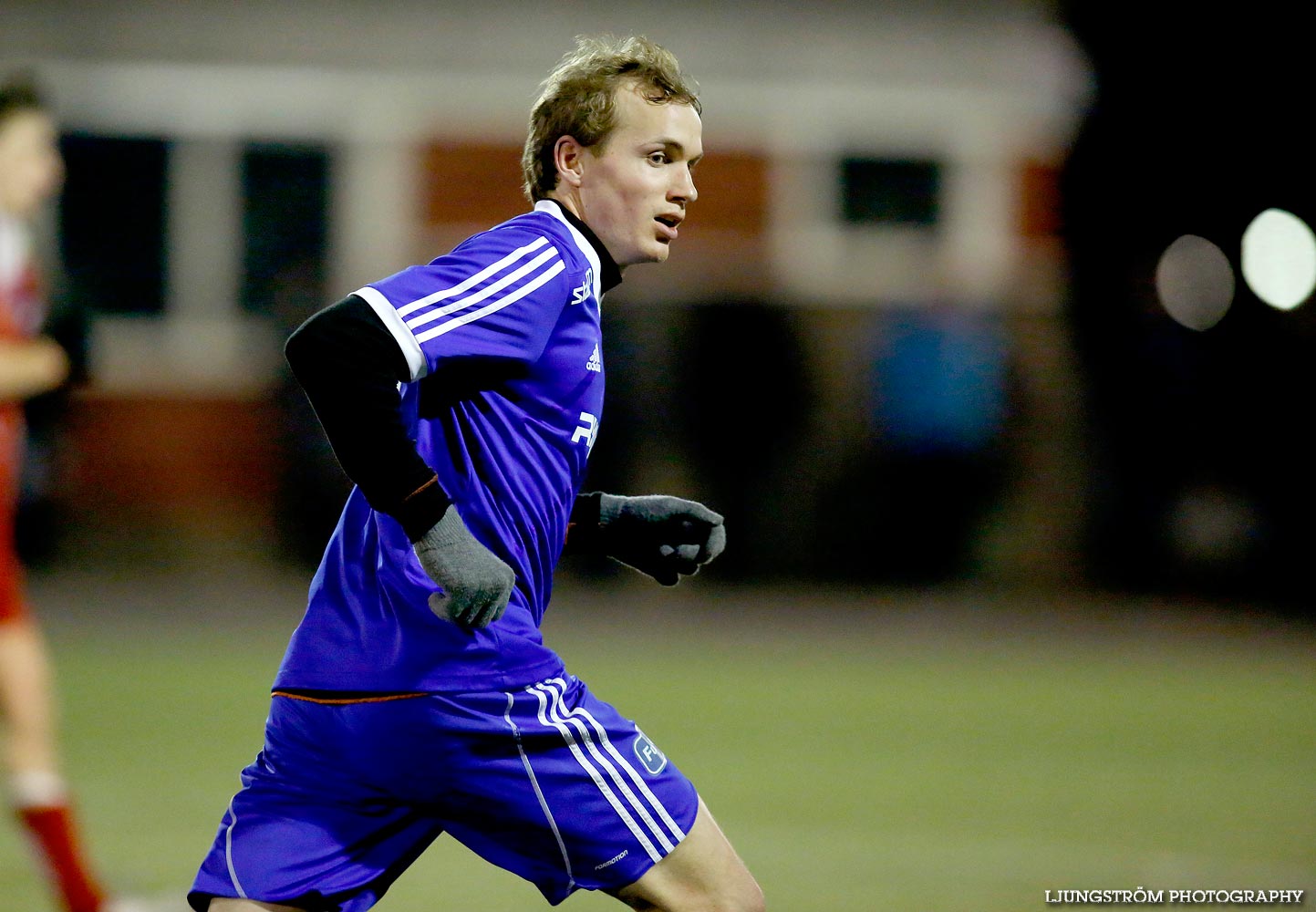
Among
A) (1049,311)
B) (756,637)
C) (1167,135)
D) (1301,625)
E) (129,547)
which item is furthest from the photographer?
(129,547)

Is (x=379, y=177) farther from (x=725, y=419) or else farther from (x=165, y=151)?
(x=725, y=419)

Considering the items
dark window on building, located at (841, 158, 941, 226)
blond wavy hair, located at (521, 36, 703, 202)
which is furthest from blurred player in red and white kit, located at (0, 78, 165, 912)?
dark window on building, located at (841, 158, 941, 226)

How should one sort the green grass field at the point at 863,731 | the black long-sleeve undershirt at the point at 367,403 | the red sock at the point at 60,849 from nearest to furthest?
1. the black long-sleeve undershirt at the point at 367,403
2. the red sock at the point at 60,849
3. the green grass field at the point at 863,731

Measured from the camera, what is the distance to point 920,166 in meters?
20.2

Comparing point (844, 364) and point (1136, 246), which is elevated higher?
point (1136, 246)

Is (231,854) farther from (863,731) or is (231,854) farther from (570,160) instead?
(863,731)

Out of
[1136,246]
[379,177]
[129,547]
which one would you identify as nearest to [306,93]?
[379,177]

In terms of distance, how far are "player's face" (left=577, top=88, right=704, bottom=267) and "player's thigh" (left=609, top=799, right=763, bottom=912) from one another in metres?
1.16

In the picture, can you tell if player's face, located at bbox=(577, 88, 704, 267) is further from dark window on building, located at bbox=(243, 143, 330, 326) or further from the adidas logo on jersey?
dark window on building, located at bbox=(243, 143, 330, 326)

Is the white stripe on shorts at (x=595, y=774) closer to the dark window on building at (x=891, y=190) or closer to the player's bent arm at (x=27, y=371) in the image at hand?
the player's bent arm at (x=27, y=371)

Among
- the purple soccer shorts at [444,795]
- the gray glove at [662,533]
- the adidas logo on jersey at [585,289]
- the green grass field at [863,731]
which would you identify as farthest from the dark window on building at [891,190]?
the purple soccer shorts at [444,795]

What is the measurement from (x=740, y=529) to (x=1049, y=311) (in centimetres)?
319

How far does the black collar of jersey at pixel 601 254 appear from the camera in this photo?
3.92 m

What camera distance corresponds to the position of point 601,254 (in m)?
3.93
